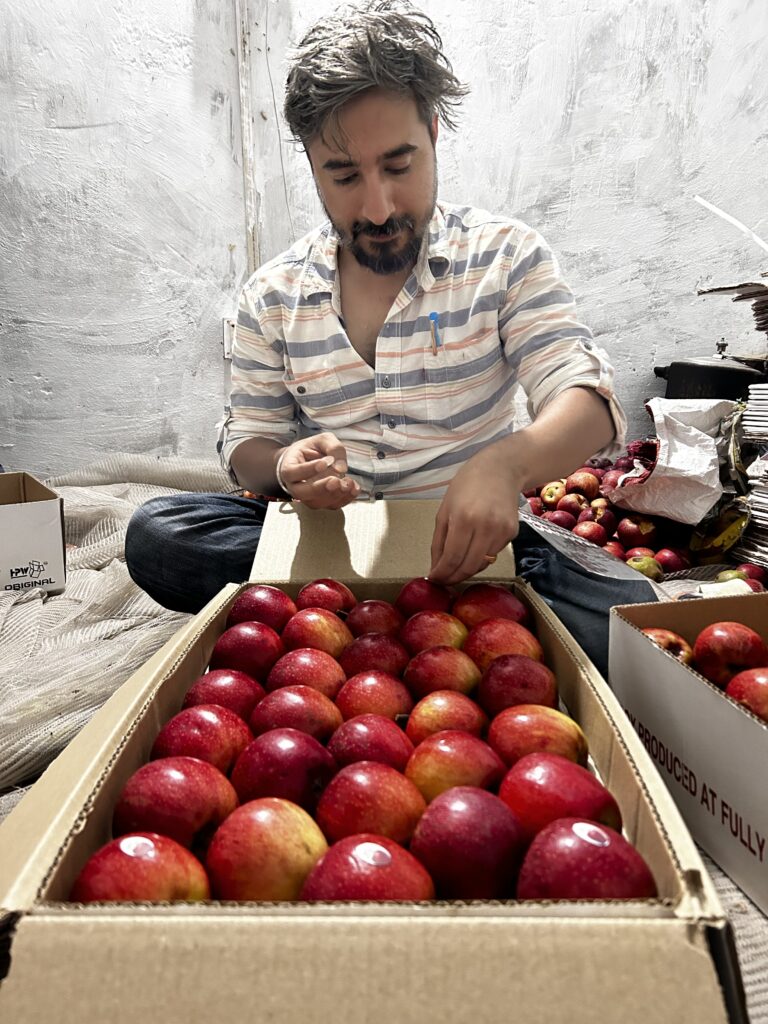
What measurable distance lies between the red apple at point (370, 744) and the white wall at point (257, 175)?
243 cm

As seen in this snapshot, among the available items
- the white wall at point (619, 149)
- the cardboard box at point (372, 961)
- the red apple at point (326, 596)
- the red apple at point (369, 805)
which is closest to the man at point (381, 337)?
the red apple at point (326, 596)

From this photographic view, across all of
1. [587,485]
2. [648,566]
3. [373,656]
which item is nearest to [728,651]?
[373,656]

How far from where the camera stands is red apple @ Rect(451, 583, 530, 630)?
2.53ft

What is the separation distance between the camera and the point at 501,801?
0.46 meters

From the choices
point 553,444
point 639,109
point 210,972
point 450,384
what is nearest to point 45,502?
point 450,384

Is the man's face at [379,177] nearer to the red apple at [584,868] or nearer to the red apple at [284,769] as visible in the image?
the red apple at [284,769]

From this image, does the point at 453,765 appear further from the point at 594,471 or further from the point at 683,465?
the point at 594,471

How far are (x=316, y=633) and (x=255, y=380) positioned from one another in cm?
70

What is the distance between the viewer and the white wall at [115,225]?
101 inches

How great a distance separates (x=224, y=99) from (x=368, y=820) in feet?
9.31

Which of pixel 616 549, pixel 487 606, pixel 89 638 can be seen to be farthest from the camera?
pixel 616 549

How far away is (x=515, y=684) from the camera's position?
62 centimetres

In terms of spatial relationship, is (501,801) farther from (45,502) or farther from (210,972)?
(45,502)

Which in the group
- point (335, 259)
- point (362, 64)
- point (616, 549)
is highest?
point (362, 64)
